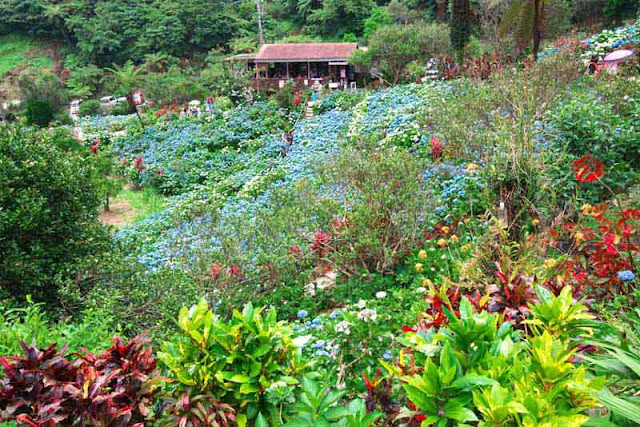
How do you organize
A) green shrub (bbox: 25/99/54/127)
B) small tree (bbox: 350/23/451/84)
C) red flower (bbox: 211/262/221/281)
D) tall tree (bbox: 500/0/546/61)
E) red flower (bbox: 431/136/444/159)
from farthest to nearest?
1. green shrub (bbox: 25/99/54/127)
2. small tree (bbox: 350/23/451/84)
3. tall tree (bbox: 500/0/546/61)
4. red flower (bbox: 431/136/444/159)
5. red flower (bbox: 211/262/221/281)

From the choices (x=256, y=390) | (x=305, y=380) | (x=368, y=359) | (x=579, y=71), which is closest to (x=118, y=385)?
(x=256, y=390)

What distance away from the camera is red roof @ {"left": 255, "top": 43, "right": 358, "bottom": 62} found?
2050cm

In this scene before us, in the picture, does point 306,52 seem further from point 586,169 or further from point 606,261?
point 606,261

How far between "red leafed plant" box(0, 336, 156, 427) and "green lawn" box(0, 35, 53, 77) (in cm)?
3491

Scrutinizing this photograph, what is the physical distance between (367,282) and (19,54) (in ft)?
119

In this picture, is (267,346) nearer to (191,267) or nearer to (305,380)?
(305,380)

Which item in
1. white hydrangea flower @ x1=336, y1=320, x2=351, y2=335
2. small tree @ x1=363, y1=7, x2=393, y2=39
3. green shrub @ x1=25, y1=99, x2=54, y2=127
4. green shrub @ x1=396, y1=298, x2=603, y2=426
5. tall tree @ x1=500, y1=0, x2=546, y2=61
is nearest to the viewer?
green shrub @ x1=396, y1=298, x2=603, y2=426

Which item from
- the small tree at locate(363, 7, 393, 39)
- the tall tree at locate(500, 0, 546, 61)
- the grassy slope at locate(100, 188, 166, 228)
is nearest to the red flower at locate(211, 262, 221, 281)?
the grassy slope at locate(100, 188, 166, 228)

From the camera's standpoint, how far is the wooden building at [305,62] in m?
20.5

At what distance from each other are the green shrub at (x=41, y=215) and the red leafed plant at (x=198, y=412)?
2.50 m

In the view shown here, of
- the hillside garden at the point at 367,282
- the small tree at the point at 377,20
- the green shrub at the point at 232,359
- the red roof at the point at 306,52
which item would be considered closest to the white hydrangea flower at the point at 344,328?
the hillside garden at the point at 367,282

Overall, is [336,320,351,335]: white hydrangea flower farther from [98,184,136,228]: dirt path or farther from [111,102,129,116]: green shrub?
[111,102,129,116]: green shrub

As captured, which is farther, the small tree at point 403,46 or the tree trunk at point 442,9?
the tree trunk at point 442,9

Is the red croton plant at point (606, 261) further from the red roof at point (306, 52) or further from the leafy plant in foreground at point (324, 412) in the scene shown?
the red roof at point (306, 52)
